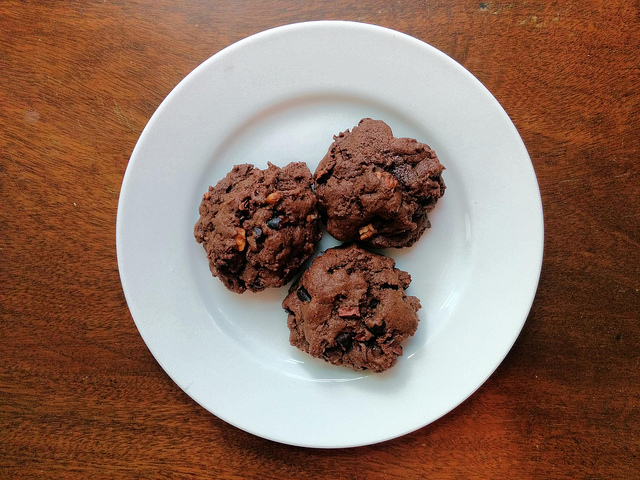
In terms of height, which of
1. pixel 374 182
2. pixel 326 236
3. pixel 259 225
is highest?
pixel 374 182

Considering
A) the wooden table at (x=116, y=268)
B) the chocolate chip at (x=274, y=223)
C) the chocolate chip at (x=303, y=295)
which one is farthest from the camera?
the wooden table at (x=116, y=268)

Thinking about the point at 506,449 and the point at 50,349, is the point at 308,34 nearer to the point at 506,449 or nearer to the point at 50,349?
the point at 50,349

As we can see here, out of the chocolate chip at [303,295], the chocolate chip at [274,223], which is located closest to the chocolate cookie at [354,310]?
the chocolate chip at [303,295]

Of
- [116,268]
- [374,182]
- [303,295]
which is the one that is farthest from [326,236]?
[116,268]

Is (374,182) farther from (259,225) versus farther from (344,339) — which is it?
(344,339)

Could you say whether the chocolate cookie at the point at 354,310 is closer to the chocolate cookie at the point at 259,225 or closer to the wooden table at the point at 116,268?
the chocolate cookie at the point at 259,225

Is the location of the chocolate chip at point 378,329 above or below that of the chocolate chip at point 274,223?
below

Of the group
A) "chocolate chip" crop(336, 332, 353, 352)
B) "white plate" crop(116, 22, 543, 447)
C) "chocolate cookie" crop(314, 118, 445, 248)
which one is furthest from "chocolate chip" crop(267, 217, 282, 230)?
"chocolate chip" crop(336, 332, 353, 352)
